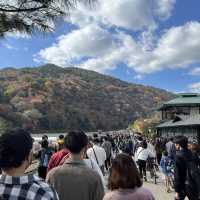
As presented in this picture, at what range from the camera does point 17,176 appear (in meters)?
2.78

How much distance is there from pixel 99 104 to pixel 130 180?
415ft

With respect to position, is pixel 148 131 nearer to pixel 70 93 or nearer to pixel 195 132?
pixel 195 132

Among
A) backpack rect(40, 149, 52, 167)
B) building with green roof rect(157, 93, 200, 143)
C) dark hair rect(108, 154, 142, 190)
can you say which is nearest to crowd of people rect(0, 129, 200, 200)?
dark hair rect(108, 154, 142, 190)

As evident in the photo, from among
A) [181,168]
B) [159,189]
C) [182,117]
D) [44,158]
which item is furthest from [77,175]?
[182,117]

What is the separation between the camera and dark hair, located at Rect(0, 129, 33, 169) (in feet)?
9.14

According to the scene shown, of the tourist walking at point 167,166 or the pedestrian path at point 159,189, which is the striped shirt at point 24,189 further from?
the tourist walking at point 167,166

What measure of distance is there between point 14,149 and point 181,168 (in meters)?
4.82

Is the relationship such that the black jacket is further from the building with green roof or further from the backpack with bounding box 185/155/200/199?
the building with green roof

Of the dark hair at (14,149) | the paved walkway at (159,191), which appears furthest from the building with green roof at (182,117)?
the dark hair at (14,149)

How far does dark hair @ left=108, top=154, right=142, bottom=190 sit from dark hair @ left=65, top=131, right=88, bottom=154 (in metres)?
0.69

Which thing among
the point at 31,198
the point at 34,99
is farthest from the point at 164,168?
the point at 34,99

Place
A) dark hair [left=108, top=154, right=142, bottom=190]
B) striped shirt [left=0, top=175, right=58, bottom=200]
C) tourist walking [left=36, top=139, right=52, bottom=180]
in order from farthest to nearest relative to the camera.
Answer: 1. tourist walking [left=36, top=139, right=52, bottom=180]
2. dark hair [left=108, top=154, right=142, bottom=190]
3. striped shirt [left=0, top=175, right=58, bottom=200]

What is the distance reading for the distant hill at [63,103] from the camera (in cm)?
9212

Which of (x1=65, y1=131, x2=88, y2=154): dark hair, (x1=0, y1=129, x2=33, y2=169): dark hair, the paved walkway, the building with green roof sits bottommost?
the paved walkway
